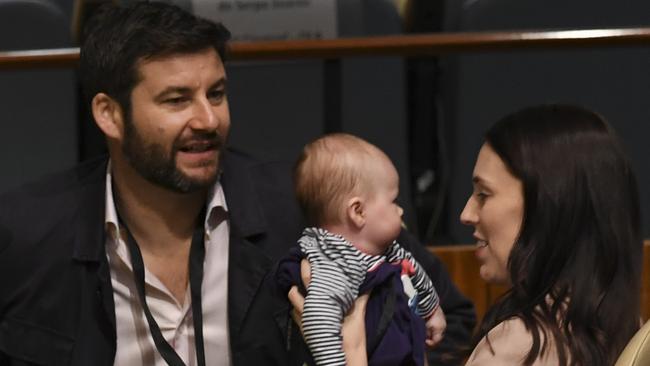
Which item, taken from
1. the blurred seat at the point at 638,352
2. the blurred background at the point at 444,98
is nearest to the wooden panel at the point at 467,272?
the blurred background at the point at 444,98

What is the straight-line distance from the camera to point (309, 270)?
2258mm

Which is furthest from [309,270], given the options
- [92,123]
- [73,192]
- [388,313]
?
[92,123]

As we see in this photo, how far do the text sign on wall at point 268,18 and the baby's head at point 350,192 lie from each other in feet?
3.27

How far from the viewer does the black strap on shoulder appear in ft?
7.43

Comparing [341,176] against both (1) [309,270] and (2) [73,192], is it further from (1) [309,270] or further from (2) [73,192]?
(2) [73,192]

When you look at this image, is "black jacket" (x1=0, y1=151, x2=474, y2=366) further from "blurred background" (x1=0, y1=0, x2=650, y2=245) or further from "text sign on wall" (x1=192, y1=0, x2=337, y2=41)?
"blurred background" (x1=0, y1=0, x2=650, y2=245)

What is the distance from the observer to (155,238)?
8.42 ft

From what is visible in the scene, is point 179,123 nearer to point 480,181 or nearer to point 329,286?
point 329,286

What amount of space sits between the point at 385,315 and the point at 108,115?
2.38 ft

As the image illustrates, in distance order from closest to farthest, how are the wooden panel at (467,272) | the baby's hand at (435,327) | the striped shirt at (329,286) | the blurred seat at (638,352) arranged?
the blurred seat at (638,352) → the striped shirt at (329,286) → the baby's hand at (435,327) → the wooden panel at (467,272)

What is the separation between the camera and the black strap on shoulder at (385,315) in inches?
89.2

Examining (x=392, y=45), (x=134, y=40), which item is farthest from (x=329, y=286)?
(x=392, y=45)

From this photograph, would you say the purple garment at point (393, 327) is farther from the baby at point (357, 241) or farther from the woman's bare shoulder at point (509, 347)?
the woman's bare shoulder at point (509, 347)

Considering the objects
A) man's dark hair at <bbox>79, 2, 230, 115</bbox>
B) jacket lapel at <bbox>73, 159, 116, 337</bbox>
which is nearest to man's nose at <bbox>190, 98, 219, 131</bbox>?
man's dark hair at <bbox>79, 2, 230, 115</bbox>
